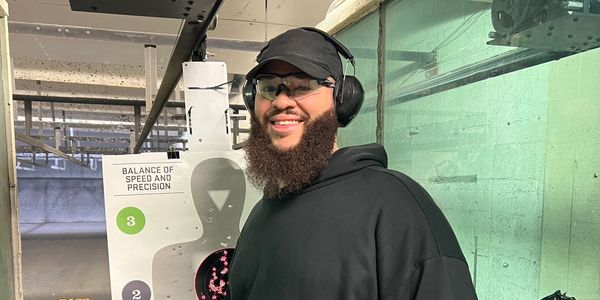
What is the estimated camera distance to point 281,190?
0.80m

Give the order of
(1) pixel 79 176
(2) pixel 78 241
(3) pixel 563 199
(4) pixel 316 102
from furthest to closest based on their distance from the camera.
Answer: (1) pixel 79 176
(2) pixel 78 241
(3) pixel 563 199
(4) pixel 316 102

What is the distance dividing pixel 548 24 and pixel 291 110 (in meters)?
0.54

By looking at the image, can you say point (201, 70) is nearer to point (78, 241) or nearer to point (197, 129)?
point (197, 129)

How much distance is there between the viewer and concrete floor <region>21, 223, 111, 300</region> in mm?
3775

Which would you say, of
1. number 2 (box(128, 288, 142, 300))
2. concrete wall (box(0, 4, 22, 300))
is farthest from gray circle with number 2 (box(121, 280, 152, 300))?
concrete wall (box(0, 4, 22, 300))

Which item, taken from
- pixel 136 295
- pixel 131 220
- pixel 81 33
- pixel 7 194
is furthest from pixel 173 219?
pixel 81 33

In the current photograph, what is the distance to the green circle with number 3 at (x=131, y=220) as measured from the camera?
3.04 feet

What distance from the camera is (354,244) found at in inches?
24.7

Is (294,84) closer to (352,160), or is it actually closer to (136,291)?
(352,160)

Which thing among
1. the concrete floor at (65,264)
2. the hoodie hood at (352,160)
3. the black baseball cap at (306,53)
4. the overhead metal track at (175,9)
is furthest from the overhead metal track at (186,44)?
the concrete floor at (65,264)

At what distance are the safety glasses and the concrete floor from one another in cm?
367

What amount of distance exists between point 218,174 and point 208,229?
0.49 ft

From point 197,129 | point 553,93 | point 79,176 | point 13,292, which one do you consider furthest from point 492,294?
point 79,176

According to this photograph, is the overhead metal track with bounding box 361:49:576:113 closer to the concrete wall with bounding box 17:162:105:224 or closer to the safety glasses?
the safety glasses
